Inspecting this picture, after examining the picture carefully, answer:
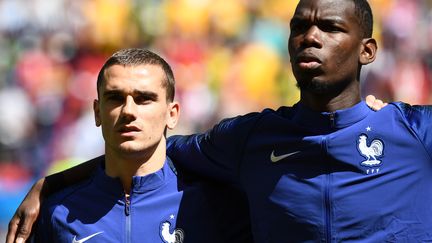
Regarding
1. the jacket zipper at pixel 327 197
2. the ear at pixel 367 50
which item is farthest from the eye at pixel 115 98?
the ear at pixel 367 50

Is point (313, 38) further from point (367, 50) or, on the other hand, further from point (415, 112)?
point (415, 112)

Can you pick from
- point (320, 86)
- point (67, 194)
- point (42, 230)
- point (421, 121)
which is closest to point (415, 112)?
point (421, 121)

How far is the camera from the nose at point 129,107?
4.12m

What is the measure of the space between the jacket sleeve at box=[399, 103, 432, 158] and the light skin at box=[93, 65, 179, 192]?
1.11 meters

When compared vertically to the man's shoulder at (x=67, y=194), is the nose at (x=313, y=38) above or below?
above

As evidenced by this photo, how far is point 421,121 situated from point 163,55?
22.4 feet

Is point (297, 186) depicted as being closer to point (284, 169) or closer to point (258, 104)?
point (284, 169)

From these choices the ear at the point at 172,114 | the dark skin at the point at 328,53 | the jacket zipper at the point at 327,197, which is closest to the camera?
the jacket zipper at the point at 327,197

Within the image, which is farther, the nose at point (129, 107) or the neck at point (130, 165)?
the neck at point (130, 165)

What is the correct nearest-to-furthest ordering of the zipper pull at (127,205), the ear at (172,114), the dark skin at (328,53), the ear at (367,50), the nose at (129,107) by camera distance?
the dark skin at (328,53) < the ear at (367,50) < the nose at (129,107) < the zipper pull at (127,205) < the ear at (172,114)

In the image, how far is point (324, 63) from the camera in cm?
390

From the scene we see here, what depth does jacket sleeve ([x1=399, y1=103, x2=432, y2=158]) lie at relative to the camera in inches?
150

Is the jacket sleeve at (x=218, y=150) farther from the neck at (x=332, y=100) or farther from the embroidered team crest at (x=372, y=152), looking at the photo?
the embroidered team crest at (x=372, y=152)

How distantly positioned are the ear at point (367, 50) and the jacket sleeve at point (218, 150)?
1.76 feet
